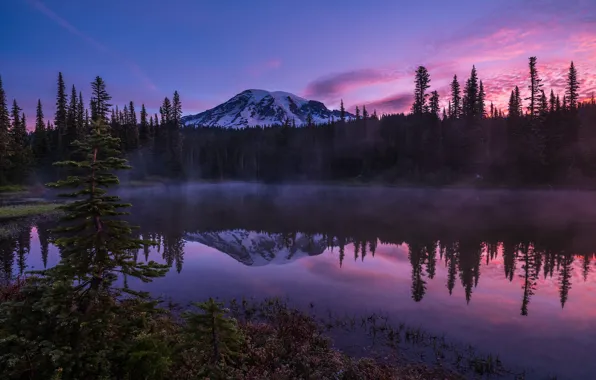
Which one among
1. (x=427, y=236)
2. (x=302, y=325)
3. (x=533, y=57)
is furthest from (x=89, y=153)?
(x=533, y=57)

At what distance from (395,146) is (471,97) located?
75.9 feet

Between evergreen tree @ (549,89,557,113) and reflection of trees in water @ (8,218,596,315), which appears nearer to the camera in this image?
reflection of trees in water @ (8,218,596,315)

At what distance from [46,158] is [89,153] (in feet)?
289

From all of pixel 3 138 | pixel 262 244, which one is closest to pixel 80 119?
pixel 3 138

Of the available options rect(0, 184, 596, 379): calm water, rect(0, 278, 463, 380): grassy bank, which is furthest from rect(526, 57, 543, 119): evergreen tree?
rect(0, 278, 463, 380): grassy bank

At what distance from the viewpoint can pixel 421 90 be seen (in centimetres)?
9031

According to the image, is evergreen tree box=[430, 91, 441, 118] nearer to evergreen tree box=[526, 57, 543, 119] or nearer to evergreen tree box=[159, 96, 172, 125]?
evergreen tree box=[526, 57, 543, 119]

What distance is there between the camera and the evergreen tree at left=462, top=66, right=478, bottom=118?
267ft

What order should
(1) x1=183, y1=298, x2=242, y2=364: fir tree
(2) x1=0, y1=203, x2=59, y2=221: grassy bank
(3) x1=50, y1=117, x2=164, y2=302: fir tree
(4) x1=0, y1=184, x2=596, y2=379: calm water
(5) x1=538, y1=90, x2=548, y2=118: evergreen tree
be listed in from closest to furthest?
(3) x1=50, y1=117, x2=164, y2=302: fir tree
(1) x1=183, y1=298, x2=242, y2=364: fir tree
(4) x1=0, y1=184, x2=596, y2=379: calm water
(2) x1=0, y1=203, x2=59, y2=221: grassy bank
(5) x1=538, y1=90, x2=548, y2=118: evergreen tree

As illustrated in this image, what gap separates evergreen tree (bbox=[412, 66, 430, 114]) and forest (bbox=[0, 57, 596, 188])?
10.5 inches

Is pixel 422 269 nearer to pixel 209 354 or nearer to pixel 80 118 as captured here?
pixel 209 354

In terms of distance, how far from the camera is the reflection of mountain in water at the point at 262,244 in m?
22.4

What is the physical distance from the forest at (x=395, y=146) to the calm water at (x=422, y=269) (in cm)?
3762

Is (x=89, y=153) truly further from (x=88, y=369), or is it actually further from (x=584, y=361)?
(x=584, y=361)
